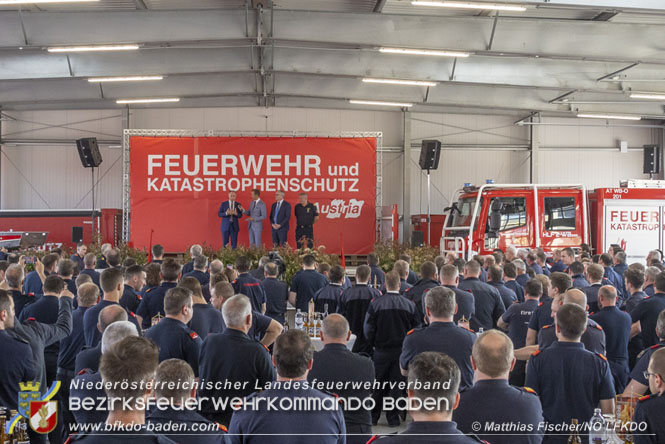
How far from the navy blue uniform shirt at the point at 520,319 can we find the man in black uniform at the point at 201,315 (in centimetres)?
283

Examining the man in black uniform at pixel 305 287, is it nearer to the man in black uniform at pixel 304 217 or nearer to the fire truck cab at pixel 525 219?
the fire truck cab at pixel 525 219

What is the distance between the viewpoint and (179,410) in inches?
109

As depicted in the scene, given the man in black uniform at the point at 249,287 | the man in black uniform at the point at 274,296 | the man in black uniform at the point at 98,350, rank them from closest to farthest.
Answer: the man in black uniform at the point at 98,350 < the man in black uniform at the point at 249,287 < the man in black uniform at the point at 274,296

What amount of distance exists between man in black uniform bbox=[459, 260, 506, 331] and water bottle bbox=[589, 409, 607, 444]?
2.96 metres

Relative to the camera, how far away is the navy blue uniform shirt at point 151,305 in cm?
622

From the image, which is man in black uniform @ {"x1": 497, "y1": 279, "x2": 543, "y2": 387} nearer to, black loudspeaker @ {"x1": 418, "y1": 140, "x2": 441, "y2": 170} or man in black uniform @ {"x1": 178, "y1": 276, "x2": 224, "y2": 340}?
man in black uniform @ {"x1": 178, "y1": 276, "x2": 224, "y2": 340}

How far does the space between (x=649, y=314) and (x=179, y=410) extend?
4.87 m

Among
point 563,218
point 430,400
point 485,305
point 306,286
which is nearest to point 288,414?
point 430,400

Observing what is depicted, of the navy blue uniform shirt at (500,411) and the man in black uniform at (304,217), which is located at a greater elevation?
the man in black uniform at (304,217)

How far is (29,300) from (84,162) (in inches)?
556

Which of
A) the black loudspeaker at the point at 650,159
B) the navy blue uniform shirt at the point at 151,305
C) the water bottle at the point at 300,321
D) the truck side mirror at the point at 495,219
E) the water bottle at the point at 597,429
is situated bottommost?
the water bottle at the point at 597,429

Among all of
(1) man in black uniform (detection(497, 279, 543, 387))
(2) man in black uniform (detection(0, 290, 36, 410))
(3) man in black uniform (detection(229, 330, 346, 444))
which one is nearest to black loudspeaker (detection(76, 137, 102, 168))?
(1) man in black uniform (detection(497, 279, 543, 387))

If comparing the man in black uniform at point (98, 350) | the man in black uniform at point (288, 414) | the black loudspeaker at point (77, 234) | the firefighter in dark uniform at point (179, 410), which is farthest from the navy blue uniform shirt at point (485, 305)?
the black loudspeaker at point (77, 234)

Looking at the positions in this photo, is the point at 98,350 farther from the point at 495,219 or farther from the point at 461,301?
the point at 495,219
